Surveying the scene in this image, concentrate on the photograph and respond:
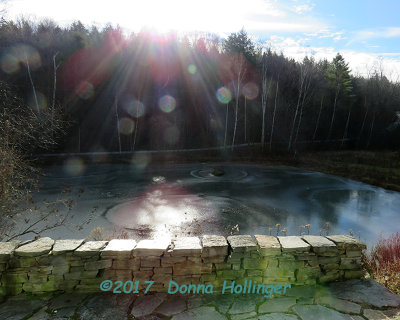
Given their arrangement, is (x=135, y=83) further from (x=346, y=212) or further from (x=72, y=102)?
(x=346, y=212)

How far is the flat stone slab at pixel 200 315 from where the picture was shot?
3.09 metres

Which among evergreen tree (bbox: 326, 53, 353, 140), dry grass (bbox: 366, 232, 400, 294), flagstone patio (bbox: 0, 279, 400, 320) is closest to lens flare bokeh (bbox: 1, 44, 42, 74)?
flagstone patio (bbox: 0, 279, 400, 320)

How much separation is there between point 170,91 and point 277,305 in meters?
27.7

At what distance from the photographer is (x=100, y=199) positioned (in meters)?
12.3

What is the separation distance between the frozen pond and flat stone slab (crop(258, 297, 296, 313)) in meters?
4.15

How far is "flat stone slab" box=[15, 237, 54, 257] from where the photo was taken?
340 centimetres

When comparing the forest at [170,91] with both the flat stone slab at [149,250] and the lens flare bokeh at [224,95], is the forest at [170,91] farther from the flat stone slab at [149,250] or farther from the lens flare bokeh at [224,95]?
the flat stone slab at [149,250]

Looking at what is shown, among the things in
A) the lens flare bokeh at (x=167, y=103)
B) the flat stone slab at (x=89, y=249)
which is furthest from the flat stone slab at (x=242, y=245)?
the lens flare bokeh at (x=167, y=103)

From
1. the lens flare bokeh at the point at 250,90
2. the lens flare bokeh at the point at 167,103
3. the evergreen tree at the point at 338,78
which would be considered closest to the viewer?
the lens flare bokeh at the point at 167,103

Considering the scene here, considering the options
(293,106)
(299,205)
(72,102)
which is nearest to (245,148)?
(293,106)

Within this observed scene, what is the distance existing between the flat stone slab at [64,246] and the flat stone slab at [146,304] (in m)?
1.07

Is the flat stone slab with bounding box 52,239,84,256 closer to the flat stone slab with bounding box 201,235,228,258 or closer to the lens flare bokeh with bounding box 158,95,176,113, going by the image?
the flat stone slab with bounding box 201,235,228,258

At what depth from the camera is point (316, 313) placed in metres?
3.15

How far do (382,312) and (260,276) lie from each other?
4.61ft
